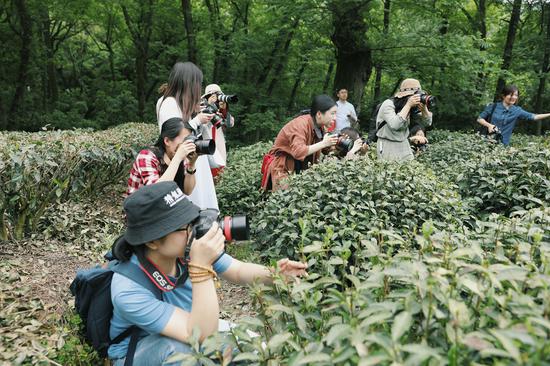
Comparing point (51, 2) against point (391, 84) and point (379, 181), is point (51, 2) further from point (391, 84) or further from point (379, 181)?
point (379, 181)

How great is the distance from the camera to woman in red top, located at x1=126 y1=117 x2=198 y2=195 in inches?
129

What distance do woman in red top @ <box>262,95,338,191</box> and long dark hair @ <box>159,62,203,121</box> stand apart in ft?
4.06

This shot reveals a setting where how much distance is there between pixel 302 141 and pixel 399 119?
4.43ft

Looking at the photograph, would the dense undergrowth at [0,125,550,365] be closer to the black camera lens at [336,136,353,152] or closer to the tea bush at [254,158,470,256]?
the tea bush at [254,158,470,256]

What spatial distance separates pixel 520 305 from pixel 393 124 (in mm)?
4278

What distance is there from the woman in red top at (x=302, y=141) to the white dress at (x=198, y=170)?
2.85ft

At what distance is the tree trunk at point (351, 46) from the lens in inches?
350

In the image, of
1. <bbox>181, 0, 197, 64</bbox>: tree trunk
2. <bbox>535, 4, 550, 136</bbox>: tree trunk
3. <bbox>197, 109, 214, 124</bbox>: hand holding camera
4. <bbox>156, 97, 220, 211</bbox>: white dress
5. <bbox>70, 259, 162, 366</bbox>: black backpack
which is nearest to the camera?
<bbox>70, 259, 162, 366</bbox>: black backpack

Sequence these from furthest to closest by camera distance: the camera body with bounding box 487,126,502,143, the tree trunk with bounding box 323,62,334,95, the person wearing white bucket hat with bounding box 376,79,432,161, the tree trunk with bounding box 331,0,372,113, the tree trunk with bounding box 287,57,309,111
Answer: the tree trunk with bounding box 323,62,334,95, the tree trunk with bounding box 287,57,309,111, the tree trunk with bounding box 331,0,372,113, the camera body with bounding box 487,126,502,143, the person wearing white bucket hat with bounding box 376,79,432,161

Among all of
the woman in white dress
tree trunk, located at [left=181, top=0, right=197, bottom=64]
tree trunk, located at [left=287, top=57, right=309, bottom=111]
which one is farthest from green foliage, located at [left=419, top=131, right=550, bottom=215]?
tree trunk, located at [left=287, top=57, right=309, bottom=111]

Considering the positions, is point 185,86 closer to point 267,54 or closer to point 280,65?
point 267,54

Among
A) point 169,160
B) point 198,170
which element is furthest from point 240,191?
point 169,160

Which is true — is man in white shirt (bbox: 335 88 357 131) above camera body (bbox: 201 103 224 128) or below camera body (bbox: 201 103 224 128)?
below

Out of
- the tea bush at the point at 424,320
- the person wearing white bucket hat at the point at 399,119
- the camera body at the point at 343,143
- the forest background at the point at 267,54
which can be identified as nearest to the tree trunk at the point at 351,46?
the forest background at the point at 267,54
